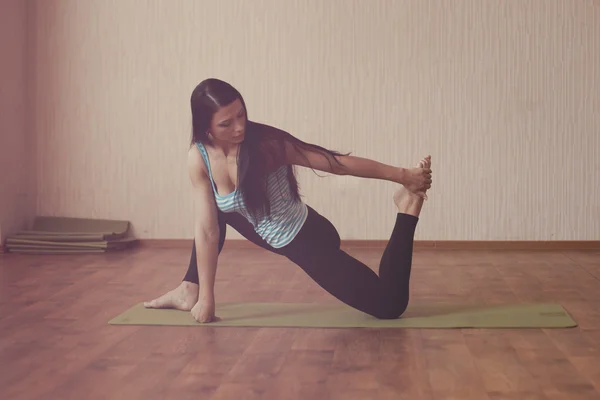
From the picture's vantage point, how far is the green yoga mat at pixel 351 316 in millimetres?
3143

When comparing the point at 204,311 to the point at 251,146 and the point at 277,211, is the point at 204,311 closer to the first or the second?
the point at 277,211

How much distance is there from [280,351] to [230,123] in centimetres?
82

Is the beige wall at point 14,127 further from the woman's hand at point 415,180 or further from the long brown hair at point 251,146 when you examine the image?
the woman's hand at point 415,180

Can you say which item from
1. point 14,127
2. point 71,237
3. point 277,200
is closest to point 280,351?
point 277,200

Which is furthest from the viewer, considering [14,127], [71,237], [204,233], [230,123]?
[14,127]

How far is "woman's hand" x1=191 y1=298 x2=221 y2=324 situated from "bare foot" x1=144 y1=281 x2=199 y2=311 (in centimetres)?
19

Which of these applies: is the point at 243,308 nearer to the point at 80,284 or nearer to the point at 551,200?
the point at 80,284

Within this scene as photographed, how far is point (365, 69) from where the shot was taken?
17.6 ft

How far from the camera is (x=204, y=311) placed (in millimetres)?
3193

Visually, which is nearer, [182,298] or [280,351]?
[280,351]

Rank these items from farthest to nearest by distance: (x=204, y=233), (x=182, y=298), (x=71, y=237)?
(x=71, y=237), (x=182, y=298), (x=204, y=233)

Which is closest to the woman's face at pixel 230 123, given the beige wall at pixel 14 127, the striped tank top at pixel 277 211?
the striped tank top at pixel 277 211

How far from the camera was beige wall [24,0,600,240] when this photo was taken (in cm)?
528

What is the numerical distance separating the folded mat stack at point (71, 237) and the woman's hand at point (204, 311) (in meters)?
→ 2.19
